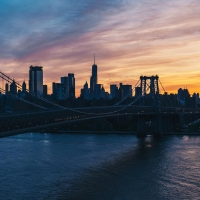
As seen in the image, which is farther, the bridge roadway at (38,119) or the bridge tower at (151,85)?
the bridge tower at (151,85)

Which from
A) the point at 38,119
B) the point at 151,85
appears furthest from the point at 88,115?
the point at 151,85

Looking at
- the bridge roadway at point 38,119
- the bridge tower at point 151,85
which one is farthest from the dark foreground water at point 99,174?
the bridge tower at point 151,85

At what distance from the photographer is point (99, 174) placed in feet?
71.9

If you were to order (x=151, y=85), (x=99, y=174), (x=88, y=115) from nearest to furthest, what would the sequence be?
(x=99, y=174)
(x=88, y=115)
(x=151, y=85)

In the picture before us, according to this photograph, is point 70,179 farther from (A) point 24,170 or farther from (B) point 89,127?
(B) point 89,127

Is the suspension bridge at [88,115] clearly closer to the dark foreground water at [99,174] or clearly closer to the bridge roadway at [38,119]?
the bridge roadway at [38,119]

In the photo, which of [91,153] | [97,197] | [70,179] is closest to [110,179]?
[70,179]

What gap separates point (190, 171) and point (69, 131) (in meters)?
38.4

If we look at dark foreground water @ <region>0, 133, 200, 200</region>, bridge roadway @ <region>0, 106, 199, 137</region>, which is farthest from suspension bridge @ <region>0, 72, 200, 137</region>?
dark foreground water @ <region>0, 133, 200, 200</region>

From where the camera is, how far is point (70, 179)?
2052cm

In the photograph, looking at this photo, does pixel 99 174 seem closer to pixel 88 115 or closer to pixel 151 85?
pixel 88 115

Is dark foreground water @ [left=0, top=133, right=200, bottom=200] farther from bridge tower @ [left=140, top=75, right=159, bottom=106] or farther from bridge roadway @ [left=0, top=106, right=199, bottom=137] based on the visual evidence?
bridge tower @ [left=140, top=75, right=159, bottom=106]

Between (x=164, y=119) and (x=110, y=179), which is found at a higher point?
(x=164, y=119)

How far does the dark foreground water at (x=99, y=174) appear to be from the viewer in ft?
59.3
